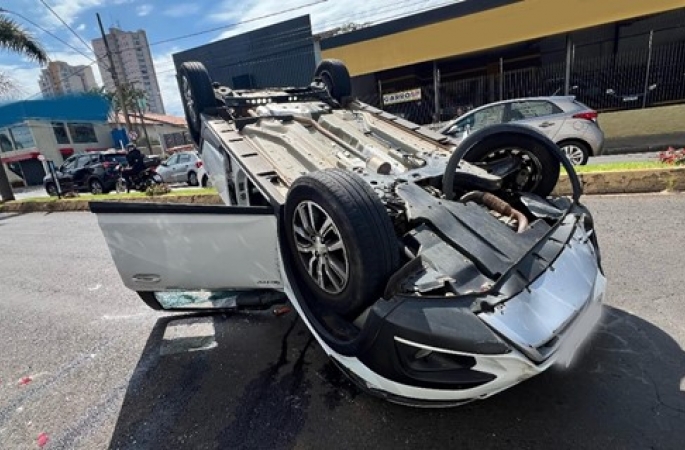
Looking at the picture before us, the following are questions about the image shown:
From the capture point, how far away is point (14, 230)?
10008 millimetres

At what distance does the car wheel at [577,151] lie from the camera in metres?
7.79

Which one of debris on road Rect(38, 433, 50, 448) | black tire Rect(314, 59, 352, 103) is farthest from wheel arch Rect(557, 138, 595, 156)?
debris on road Rect(38, 433, 50, 448)

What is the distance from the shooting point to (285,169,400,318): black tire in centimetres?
202

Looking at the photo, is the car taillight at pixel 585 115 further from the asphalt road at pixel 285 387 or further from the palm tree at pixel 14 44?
the palm tree at pixel 14 44

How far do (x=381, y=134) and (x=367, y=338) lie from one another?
2.57 meters

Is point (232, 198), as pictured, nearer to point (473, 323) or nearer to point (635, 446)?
point (473, 323)

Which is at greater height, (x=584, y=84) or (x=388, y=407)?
(x=584, y=84)

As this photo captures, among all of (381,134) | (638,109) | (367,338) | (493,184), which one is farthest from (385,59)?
(367,338)

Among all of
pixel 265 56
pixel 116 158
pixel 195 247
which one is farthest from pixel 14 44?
pixel 195 247

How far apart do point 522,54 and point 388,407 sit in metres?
16.1

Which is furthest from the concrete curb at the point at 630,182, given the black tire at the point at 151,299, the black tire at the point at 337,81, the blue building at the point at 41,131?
the blue building at the point at 41,131

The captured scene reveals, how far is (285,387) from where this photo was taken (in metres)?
2.66

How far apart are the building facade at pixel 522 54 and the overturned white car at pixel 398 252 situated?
35.9 ft

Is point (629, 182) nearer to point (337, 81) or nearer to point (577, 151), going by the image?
point (577, 151)
